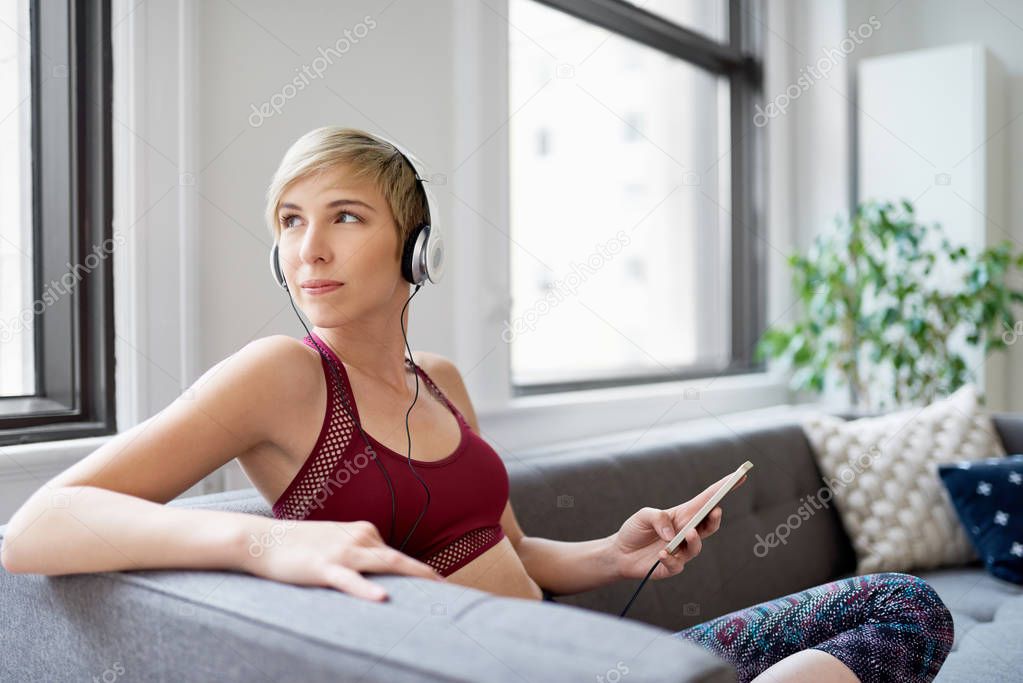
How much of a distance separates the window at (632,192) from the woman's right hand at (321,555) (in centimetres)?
161

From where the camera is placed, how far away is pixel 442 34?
2268mm

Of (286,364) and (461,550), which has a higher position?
(286,364)

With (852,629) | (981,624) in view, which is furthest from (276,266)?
(981,624)

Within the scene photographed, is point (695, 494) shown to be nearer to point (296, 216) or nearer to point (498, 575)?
point (498, 575)

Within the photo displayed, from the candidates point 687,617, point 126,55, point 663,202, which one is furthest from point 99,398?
point 663,202

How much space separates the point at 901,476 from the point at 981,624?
443 millimetres

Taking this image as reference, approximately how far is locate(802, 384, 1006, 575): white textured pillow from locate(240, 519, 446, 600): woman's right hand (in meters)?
1.57

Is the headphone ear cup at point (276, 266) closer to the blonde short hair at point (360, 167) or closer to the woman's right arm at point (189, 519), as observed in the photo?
the blonde short hair at point (360, 167)

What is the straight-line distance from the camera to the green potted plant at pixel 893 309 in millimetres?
3074

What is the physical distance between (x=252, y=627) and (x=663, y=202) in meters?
2.82

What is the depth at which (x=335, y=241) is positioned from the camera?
1177 millimetres

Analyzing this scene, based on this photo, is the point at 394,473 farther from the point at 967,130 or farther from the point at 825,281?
the point at 967,130

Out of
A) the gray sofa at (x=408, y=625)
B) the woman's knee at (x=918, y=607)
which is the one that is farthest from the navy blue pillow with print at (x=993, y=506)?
the woman's knee at (x=918, y=607)

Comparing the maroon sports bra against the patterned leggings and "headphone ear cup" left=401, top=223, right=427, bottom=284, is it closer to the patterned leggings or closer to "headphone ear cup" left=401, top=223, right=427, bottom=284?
"headphone ear cup" left=401, top=223, right=427, bottom=284
